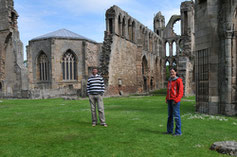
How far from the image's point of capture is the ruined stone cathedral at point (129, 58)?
29.6 feet

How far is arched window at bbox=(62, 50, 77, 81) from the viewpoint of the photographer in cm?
3312

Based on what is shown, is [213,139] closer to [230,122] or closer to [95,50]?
[230,122]

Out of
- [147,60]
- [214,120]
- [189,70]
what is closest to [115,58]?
[189,70]

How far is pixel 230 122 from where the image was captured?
7297 millimetres

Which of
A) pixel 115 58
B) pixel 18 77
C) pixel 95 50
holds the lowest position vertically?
pixel 18 77

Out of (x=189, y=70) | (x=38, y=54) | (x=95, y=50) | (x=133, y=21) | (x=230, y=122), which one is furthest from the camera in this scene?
(x=95, y=50)

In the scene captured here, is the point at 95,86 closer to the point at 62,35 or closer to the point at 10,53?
the point at 10,53

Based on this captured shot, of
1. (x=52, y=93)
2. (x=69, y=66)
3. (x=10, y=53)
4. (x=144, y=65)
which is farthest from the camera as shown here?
(x=144, y=65)

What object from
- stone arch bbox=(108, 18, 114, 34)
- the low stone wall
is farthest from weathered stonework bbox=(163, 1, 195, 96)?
the low stone wall

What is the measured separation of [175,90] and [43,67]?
1198 inches

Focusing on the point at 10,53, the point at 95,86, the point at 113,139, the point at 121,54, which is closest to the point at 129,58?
the point at 121,54

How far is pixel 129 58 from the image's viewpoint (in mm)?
27188

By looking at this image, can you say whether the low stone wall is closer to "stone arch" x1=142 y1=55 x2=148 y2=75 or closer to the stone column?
"stone arch" x1=142 y1=55 x2=148 y2=75

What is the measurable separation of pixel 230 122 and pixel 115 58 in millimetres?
17263
